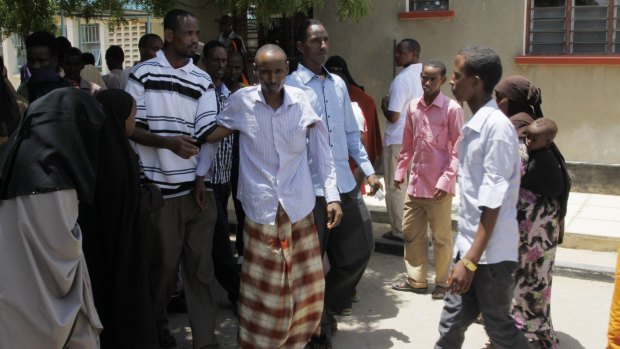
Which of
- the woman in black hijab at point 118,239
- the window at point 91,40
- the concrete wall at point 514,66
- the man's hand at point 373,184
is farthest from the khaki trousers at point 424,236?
the window at point 91,40

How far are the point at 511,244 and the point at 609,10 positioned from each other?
6220 mm

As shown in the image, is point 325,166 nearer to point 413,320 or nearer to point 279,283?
point 279,283

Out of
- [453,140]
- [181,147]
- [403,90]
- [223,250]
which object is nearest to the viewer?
[181,147]

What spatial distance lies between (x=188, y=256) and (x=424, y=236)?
2.10 meters

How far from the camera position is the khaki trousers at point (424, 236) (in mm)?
5021

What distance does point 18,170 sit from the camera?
2.56 m

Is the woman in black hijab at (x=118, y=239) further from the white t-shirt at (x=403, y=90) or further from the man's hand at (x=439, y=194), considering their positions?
the white t-shirt at (x=403, y=90)

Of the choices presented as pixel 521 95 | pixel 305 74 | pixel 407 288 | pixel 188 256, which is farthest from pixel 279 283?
pixel 407 288

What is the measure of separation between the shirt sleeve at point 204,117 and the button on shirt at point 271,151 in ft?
0.20

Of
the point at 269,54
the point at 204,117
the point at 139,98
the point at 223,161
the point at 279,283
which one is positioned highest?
the point at 269,54

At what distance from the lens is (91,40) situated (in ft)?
68.4

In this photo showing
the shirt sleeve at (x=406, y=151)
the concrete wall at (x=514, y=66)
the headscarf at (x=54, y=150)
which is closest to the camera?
the headscarf at (x=54, y=150)

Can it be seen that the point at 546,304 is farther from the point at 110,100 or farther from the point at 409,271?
the point at 110,100

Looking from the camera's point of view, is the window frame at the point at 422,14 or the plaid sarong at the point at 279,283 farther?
the window frame at the point at 422,14
